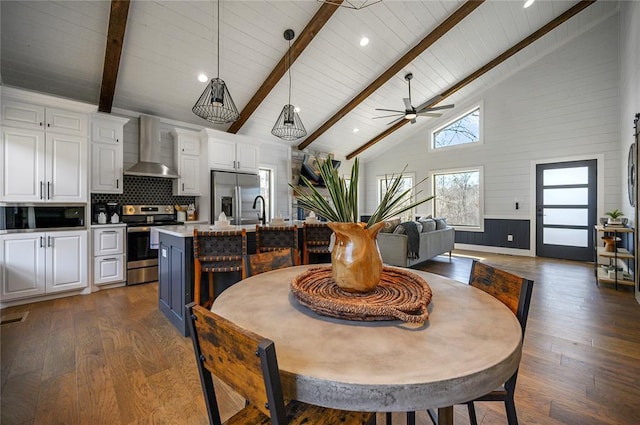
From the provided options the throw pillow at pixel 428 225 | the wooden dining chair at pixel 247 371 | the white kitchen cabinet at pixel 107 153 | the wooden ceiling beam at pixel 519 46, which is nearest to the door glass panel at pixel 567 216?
the throw pillow at pixel 428 225

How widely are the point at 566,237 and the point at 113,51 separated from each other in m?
8.15

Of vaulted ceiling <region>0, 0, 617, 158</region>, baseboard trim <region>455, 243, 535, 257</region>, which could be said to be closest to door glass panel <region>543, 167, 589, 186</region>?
baseboard trim <region>455, 243, 535, 257</region>

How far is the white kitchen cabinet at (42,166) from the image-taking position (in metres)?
3.06

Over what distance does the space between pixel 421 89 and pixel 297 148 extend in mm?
3144

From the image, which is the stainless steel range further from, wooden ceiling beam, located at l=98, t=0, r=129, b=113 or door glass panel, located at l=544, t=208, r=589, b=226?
door glass panel, located at l=544, t=208, r=589, b=226

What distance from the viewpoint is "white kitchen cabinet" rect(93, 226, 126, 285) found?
363 cm

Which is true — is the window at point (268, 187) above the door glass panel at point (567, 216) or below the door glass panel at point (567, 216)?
above

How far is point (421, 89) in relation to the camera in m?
5.97

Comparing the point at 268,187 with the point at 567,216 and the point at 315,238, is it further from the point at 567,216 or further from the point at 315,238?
the point at 567,216

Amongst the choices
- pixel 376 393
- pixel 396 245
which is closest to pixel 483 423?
pixel 376 393

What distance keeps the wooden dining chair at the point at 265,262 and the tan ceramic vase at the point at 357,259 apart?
71cm

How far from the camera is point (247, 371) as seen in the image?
0.62 m

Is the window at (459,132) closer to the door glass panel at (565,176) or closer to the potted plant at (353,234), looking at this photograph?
the door glass panel at (565,176)

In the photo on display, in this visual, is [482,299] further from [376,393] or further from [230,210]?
[230,210]
